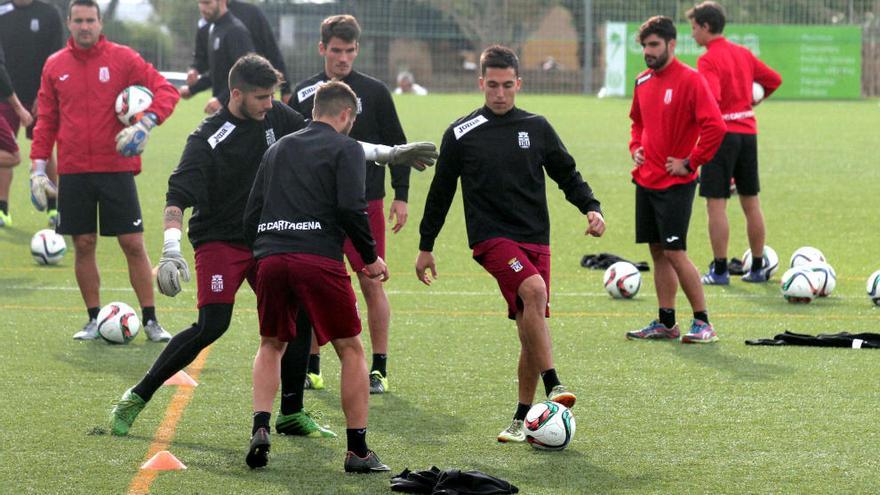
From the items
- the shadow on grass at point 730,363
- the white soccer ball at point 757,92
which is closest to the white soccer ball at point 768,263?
the white soccer ball at point 757,92

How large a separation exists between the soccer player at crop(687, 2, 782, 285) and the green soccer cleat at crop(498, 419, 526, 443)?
576 cm

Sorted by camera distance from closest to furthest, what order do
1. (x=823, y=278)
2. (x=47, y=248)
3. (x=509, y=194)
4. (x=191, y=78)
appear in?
(x=509, y=194) → (x=823, y=278) → (x=47, y=248) → (x=191, y=78)

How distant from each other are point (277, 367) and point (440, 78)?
135ft

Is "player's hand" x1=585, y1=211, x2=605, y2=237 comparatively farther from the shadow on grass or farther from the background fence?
the background fence

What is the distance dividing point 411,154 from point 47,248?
7.66 metres

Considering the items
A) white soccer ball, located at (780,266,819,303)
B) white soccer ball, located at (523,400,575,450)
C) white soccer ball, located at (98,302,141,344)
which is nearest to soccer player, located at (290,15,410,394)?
white soccer ball, located at (523,400,575,450)

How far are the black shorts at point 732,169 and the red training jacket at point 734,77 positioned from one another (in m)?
0.11

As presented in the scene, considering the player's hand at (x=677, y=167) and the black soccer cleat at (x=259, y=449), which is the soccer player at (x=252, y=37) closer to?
the player's hand at (x=677, y=167)

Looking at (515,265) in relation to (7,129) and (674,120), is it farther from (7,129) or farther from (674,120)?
(7,129)

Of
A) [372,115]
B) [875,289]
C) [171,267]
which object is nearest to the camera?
[171,267]

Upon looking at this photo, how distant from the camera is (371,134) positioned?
870 cm

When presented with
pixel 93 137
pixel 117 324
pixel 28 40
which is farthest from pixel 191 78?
pixel 117 324

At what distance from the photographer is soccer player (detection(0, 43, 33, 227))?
13.6 m

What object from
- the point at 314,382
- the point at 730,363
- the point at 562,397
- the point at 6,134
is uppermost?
the point at 6,134
